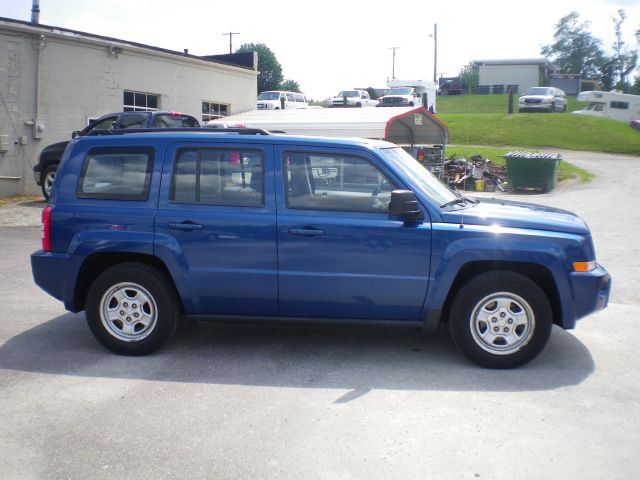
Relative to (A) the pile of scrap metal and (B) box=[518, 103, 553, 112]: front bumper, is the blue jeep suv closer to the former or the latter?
(A) the pile of scrap metal

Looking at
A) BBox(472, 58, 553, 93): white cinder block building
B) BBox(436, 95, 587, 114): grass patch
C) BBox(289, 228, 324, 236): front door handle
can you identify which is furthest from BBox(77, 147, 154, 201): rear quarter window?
BBox(472, 58, 553, 93): white cinder block building

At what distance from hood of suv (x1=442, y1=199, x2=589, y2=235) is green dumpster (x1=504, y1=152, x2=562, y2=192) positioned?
1806cm

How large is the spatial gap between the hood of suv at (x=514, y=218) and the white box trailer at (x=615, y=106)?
4240 cm

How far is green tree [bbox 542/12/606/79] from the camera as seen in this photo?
308 feet

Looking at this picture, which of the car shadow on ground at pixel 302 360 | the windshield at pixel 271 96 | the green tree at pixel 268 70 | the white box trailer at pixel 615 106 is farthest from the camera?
the green tree at pixel 268 70

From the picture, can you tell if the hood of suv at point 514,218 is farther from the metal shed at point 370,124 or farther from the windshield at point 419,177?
the metal shed at point 370,124

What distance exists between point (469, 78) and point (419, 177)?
80545mm

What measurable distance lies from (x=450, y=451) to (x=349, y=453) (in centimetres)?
61

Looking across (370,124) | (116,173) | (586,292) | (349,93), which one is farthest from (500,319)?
(349,93)

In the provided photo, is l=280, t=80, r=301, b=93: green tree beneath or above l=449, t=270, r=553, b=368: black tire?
above

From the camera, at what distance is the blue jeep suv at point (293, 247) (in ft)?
18.4

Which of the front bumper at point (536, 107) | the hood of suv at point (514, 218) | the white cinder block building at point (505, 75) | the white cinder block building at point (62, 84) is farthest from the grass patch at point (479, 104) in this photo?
the hood of suv at point (514, 218)

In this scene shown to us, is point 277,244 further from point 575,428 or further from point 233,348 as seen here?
point 575,428

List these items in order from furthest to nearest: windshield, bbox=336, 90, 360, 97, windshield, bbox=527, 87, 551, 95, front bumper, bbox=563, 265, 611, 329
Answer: windshield, bbox=527, 87, 551, 95 → windshield, bbox=336, 90, 360, 97 → front bumper, bbox=563, 265, 611, 329
